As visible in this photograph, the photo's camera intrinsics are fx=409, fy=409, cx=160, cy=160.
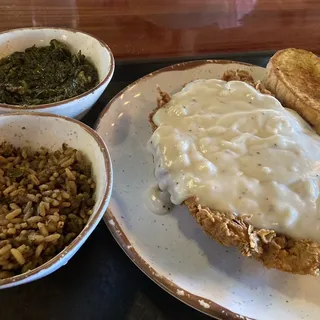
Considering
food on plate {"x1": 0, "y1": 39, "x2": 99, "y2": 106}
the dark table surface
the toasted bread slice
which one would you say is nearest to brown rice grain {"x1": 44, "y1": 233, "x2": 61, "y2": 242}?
the dark table surface

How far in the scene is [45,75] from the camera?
1895 millimetres

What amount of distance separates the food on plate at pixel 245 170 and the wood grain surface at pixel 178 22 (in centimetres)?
92

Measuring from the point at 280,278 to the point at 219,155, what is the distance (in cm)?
49

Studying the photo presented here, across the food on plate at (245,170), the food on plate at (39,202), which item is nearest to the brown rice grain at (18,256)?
the food on plate at (39,202)

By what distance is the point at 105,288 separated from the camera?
140 cm

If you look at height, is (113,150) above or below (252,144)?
below

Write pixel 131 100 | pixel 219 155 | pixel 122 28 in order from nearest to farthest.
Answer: pixel 219 155 → pixel 131 100 → pixel 122 28

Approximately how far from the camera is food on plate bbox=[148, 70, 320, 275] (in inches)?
53.8

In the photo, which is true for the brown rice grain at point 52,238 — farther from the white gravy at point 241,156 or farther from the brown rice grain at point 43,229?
the white gravy at point 241,156

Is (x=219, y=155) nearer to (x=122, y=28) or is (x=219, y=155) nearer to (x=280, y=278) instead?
(x=280, y=278)

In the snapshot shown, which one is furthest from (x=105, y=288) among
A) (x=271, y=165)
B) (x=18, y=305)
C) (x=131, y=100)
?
(x=131, y=100)

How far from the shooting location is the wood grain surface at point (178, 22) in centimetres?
259

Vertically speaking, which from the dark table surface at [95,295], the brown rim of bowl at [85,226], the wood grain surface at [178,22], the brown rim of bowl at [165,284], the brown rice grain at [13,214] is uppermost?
the brown rim of bowl at [85,226]

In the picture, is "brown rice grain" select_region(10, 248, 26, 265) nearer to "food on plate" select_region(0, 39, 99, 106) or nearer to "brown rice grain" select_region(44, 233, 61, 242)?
"brown rice grain" select_region(44, 233, 61, 242)
